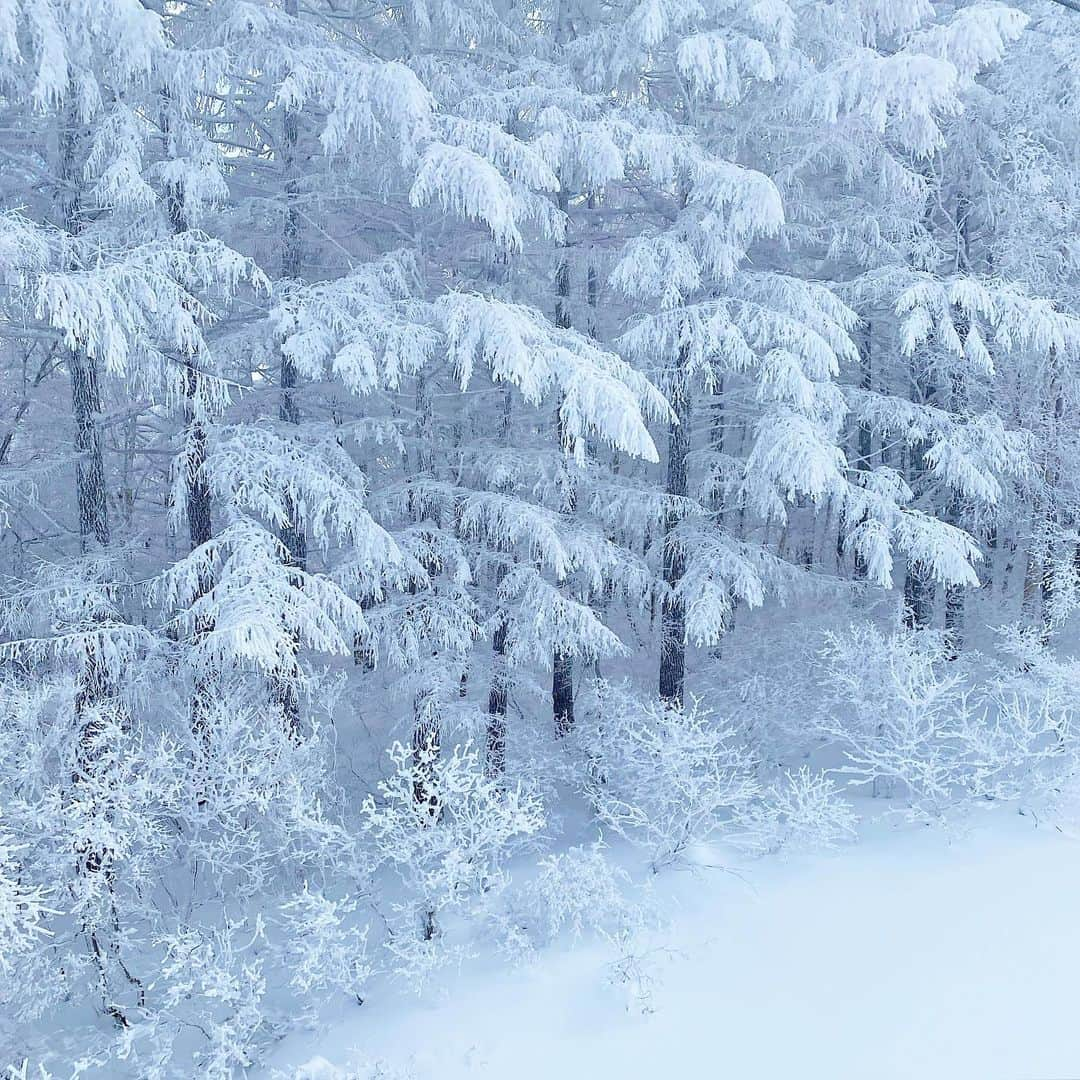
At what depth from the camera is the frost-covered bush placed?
7520mm

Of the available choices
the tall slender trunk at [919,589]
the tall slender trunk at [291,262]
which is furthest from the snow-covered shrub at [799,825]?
the tall slender trunk at [291,262]

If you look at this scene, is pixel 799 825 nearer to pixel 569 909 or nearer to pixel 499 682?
pixel 569 909

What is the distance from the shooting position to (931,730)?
24.6ft

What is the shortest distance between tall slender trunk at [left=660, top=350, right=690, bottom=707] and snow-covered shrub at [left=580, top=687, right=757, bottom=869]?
865 millimetres

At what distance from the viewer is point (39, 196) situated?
801 centimetres

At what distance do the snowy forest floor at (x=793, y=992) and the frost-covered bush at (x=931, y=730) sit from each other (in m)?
0.67

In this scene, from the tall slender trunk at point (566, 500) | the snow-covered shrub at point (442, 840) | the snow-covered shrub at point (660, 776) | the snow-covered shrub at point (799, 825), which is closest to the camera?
the snow-covered shrub at point (442, 840)

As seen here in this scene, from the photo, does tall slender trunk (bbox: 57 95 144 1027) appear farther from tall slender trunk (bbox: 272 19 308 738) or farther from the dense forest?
tall slender trunk (bbox: 272 19 308 738)

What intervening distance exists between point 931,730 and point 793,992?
9.29 ft

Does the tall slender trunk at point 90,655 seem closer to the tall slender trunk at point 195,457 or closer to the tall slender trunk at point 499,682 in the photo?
the tall slender trunk at point 195,457

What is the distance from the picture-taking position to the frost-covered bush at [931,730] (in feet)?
24.7

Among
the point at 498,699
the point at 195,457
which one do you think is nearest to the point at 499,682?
the point at 498,699

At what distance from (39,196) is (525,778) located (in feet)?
25.8

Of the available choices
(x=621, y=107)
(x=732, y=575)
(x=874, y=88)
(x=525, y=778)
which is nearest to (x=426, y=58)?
(x=621, y=107)
